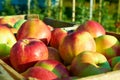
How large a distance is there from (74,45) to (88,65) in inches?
7.4

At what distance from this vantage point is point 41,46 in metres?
1.24

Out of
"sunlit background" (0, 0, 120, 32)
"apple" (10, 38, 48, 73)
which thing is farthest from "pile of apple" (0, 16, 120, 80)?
"sunlit background" (0, 0, 120, 32)

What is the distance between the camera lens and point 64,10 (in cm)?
674

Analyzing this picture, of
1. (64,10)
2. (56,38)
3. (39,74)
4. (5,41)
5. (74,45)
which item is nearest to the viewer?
(39,74)

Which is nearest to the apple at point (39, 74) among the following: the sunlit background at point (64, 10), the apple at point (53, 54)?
the apple at point (53, 54)

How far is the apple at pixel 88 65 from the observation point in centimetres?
116

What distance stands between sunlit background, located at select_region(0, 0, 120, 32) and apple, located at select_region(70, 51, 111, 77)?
3802 mm

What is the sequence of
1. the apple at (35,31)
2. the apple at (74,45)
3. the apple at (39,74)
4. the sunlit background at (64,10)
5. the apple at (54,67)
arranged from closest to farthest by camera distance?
1. the apple at (39,74)
2. the apple at (54,67)
3. the apple at (74,45)
4. the apple at (35,31)
5. the sunlit background at (64,10)

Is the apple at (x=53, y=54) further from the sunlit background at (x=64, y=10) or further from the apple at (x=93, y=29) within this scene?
the sunlit background at (x=64, y=10)

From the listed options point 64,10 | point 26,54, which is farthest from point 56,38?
point 64,10

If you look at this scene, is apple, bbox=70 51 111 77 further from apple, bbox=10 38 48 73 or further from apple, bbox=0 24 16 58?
apple, bbox=0 24 16 58

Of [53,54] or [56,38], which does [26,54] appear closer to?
[53,54]

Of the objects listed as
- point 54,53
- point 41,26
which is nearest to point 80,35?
point 54,53

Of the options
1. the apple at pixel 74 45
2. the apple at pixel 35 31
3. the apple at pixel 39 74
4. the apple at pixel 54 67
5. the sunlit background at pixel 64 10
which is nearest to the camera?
the apple at pixel 39 74
